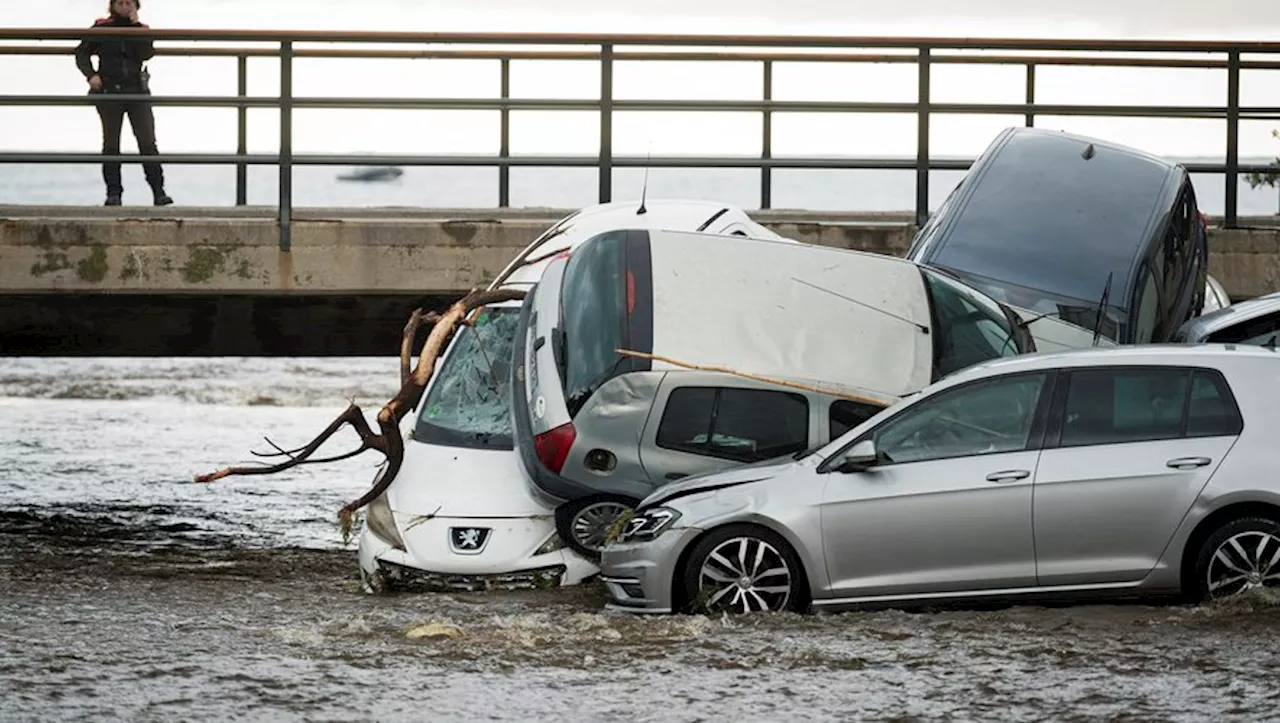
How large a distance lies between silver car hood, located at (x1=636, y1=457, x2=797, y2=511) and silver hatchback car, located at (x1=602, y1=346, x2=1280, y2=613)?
0.5 inches

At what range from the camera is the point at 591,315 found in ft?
34.0

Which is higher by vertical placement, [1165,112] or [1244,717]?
[1165,112]

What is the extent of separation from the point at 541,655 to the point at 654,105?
740 centimetres

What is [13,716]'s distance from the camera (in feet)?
25.4

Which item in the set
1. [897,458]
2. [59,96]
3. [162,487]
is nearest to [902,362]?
[897,458]

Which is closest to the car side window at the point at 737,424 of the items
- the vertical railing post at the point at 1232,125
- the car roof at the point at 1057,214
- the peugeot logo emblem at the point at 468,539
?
the peugeot logo emblem at the point at 468,539

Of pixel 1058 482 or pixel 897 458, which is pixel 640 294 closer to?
pixel 897 458

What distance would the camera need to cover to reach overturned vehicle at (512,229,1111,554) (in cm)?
1002

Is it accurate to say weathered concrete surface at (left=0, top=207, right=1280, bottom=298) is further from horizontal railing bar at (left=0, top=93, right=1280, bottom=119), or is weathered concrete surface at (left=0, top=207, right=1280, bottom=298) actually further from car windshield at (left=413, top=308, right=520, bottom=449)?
car windshield at (left=413, top=308, right=520, bottom=449)

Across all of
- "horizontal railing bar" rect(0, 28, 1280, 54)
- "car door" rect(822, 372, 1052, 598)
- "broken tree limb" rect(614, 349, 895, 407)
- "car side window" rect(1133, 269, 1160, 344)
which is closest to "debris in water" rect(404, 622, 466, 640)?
"broken tree limb" rect(614, 349, 895, 407)

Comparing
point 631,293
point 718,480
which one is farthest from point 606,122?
point 718,480

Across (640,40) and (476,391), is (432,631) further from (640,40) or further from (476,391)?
(640,40)

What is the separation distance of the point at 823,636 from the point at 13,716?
337 cm

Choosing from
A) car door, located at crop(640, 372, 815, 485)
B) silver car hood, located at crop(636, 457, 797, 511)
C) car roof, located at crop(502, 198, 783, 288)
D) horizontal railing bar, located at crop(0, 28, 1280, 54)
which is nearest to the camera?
silver car hood, located at crop(636, 457, 797, 511)
